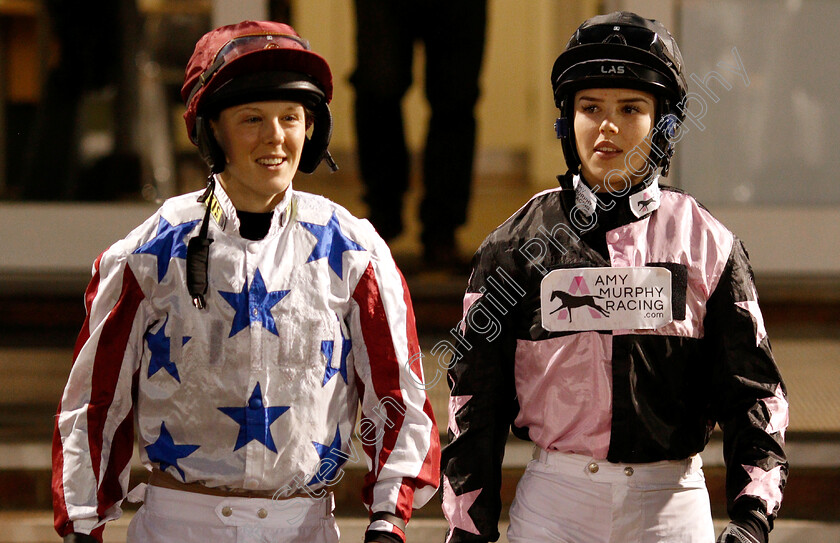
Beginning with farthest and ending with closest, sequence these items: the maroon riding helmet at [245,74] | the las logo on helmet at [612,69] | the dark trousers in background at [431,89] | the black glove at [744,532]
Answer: the dark trousers in background at [431,89] → the las logo on helmet at [612,69] → the maroon riding helmet at [245,74] → the black glove at [744,532]

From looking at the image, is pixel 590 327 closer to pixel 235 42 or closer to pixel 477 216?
pixel 235 42

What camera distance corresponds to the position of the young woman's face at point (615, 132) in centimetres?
236

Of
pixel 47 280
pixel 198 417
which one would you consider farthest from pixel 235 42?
pixel 47 280

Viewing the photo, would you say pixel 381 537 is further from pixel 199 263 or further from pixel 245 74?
pixel 245 74

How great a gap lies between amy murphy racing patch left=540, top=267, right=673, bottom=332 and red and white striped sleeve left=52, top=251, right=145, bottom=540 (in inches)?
33.5

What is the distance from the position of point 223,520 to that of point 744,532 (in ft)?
3.36

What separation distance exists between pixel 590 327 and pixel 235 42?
3.06ft

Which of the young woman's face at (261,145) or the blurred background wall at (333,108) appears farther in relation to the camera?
the blurred background wall at (333,108)

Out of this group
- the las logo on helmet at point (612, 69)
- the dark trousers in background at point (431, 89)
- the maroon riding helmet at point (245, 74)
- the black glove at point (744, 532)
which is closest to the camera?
the black glove at point (744, 532)

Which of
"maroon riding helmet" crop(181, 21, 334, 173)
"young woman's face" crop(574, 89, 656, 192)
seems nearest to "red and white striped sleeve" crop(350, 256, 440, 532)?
"maroon riding helmet" crop(181, 21, 334, 173)

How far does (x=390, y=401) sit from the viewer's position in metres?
2.27

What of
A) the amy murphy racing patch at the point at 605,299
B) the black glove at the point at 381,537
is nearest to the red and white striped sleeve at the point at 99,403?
the black glove at the point at 381,537

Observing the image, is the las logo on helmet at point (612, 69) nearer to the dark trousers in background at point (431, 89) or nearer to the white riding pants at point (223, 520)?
the white riding pants at point (223, 520)

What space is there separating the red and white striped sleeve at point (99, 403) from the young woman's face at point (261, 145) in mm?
303
